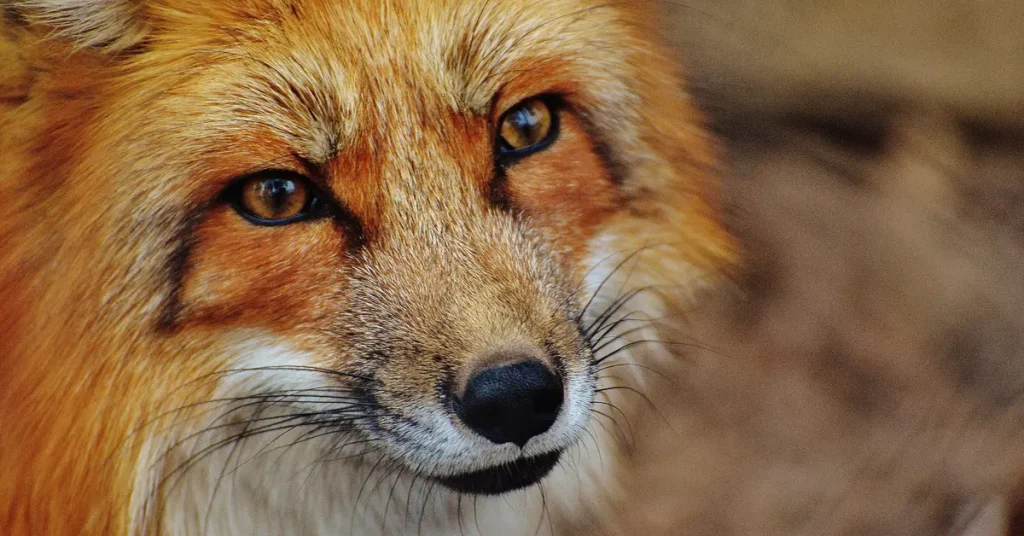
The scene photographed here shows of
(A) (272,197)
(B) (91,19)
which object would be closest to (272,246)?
(A) (272,197)

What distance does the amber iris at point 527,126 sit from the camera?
3.75ft

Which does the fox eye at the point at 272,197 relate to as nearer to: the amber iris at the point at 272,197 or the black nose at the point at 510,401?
the amber iris at the point at 272,197

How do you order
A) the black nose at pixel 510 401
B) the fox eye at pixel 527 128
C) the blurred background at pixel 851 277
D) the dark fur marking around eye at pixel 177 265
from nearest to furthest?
the black nose at pixel 510 401 → the dark fur marking around eye at pixel 177 265 → the fox eye at pixel 527 128 → the blurred background at pixel 851 277

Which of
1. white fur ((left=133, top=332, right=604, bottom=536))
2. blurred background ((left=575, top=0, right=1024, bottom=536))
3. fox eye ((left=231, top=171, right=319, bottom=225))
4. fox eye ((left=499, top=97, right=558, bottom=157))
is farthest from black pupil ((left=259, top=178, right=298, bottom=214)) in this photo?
blurred background ((left=575, top=0, right=1024, bottom=536))

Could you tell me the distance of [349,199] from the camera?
41.2 inches

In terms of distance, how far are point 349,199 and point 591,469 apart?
66 centimetres

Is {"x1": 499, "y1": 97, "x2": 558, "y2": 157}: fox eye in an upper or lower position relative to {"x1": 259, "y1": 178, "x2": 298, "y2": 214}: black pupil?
upper

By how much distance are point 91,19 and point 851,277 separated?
1.29 meters

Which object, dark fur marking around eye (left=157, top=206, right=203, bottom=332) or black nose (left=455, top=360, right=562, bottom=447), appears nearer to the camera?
black nose (left=455, top=360, right=562, bottom=447)

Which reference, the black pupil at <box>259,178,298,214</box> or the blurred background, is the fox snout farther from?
the blurred background

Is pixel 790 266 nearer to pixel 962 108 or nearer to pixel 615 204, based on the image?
pixel 962 108

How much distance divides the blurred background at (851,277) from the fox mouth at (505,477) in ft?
1.52

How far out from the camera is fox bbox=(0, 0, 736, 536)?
1.01 metres

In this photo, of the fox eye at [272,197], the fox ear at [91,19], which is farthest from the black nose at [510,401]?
the fox ear at [91,19]
